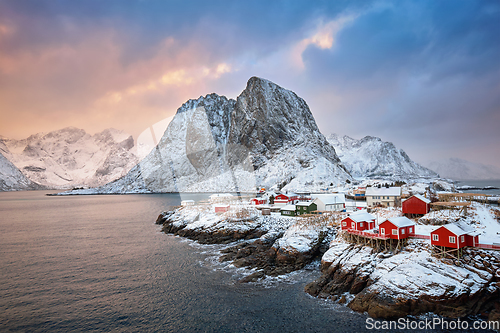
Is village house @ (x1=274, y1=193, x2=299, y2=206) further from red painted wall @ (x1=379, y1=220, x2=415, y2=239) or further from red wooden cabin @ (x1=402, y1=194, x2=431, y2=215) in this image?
red painted wall @ (x1=379, y1=220, x2=415, y2=239)

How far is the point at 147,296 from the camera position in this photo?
2498 cm

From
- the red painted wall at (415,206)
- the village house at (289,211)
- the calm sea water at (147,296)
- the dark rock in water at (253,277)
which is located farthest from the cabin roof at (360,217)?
the village house at (289,211)

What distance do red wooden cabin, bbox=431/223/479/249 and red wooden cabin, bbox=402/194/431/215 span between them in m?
14.8

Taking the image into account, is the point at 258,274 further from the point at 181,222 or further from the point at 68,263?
the point at 181,222

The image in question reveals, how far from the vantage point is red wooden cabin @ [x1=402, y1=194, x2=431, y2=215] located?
38938 millimetres

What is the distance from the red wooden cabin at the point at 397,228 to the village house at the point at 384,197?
28.5 meters

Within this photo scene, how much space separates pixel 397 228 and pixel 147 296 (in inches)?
1106

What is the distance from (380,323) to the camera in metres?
19.1

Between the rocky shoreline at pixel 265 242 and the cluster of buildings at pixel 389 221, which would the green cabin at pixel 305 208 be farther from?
the rocky shoreline at pixel 265 242

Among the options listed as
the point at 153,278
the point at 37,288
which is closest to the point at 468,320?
the point at 153,278

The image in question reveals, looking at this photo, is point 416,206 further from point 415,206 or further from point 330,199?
point 330,199

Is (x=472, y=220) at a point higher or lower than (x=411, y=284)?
higher

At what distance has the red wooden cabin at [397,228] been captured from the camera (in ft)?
92.8

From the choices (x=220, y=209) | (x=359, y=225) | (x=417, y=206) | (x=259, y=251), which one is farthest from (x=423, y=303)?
(x=220, y=209)
